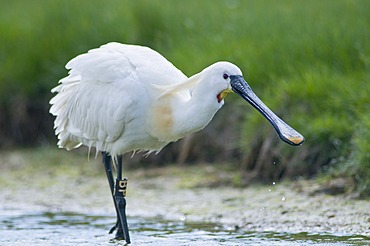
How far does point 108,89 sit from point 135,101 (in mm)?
362

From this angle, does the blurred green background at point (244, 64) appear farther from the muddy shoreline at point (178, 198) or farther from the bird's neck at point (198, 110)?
the bird's neck at point (198, 110)

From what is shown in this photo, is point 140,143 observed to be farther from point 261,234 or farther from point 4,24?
point 4,24

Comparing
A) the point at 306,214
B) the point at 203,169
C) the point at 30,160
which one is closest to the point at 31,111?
the point at 30,160

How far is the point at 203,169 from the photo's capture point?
9531 mm

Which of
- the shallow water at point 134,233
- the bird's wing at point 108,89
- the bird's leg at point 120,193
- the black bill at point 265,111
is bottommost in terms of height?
the shallow water at point 134,233

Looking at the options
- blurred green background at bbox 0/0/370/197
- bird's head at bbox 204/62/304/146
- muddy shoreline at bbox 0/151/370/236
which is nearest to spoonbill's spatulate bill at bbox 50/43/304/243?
bird's head at bbox 204/62/304/146

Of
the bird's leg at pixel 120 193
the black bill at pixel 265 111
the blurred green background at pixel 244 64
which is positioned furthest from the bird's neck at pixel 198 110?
the blurred green background at pixel 244 64

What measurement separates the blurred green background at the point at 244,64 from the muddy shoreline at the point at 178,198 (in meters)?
0.24

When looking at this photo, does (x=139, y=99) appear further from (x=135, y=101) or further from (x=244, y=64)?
(x=244, y=64)

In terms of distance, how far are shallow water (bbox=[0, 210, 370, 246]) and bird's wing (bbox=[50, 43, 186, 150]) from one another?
0.71 meters

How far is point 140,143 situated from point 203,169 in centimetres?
222

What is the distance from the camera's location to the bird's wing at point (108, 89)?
7195 mm

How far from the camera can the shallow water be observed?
6988 mm

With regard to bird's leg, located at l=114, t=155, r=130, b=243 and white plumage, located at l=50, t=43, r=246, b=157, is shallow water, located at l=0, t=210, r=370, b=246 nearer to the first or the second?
bird's leg, located at l=114, t=155, r=130, b=243
